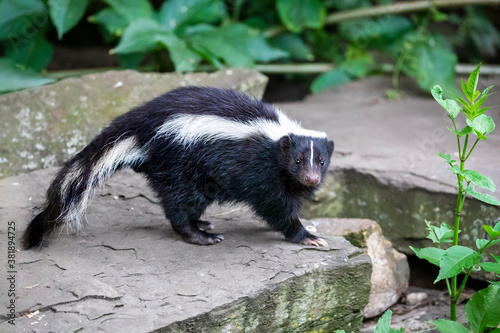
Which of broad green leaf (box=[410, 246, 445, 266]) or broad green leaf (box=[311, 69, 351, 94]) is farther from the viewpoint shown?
broad green leaf (box=[311, 69, 351, 94])

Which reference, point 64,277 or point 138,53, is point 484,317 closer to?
point 64,277

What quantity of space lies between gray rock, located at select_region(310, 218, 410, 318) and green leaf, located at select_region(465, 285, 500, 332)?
1.54 meters

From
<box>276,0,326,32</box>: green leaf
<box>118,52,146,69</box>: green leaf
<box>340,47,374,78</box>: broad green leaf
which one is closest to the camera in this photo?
<box>118,52,146,69</box>: green leaf

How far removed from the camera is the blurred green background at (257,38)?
7.32 m

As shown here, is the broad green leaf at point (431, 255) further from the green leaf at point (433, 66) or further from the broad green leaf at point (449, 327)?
the green leaf at point (433, 66)

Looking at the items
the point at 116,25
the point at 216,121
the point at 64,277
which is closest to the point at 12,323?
the point at 64,277

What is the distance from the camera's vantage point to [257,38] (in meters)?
7.94

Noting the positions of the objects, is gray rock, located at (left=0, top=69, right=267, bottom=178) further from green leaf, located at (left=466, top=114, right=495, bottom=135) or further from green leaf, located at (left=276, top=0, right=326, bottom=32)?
green leaf, located at (left=466, top=114, right=495, bottom=135)

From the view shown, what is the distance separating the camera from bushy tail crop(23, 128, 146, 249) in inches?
171

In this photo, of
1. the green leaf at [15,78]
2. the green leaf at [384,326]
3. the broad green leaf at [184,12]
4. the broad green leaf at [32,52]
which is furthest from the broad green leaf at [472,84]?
the broad green leaf at [32,52]

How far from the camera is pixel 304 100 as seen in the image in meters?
9.02

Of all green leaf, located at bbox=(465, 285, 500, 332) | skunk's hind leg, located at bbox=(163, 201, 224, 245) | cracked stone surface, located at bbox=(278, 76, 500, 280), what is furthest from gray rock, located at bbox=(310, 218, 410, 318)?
green leaf, located at bbox=(465, 285, 500, 332)

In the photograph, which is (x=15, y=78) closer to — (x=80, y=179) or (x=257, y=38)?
(x=80, y=179)

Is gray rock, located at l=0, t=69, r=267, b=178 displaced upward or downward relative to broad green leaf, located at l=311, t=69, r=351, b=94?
downward
